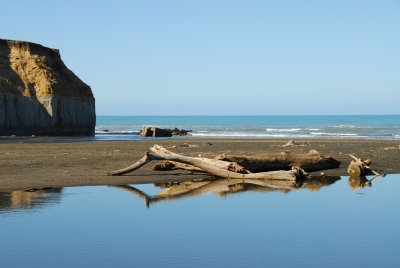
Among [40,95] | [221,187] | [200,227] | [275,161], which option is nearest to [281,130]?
[40,95]

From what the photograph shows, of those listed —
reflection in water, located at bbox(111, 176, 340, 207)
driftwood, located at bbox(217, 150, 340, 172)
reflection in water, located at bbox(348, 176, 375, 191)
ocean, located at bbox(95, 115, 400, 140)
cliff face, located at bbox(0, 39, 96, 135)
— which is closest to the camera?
reflection in water, located at bbox(111, 176, 340, 207)

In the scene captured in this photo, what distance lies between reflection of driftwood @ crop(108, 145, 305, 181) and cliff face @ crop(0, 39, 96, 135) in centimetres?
3647

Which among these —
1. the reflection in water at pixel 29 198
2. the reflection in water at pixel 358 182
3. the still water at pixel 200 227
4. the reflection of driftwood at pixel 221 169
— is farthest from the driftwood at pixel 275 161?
the reflection in water at pixel 29 198

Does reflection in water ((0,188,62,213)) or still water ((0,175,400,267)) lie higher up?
still water ((0,175,400,267))

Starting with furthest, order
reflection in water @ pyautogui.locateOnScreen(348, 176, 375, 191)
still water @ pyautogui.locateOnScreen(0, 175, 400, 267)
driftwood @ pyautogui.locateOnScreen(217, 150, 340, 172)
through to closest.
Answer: driftwood @ pyautogui.locateOnScreen(217, 150, 340, 172), reflection in water @ pyautogui.locateOnScreen(348, 176, 375, 191), still water @ pyautogui.locateOnScreen(0, 175, 400, 267)

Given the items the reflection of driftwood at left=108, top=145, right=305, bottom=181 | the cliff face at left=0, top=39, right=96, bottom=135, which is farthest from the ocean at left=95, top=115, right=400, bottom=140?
the reflection of driftwood at left=108, top=145, right=305, bottom=181

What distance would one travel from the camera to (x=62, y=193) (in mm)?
14438

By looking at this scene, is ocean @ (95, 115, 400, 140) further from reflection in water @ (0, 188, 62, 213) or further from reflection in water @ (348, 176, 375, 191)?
reflection in water @ (0, 188, 62, 213)

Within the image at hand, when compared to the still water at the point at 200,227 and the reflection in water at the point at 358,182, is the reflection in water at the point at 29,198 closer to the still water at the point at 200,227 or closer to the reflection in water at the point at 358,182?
the still water at the point at 200,227

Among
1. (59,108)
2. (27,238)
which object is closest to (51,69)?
(59,108)

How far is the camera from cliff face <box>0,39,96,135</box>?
5350 cm

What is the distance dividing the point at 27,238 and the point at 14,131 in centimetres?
4583

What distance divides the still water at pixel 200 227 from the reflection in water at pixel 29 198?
20mm

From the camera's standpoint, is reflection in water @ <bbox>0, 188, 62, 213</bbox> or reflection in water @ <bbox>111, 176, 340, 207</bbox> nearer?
reflection in water @ <bbox>0, 188, 62, 213</bbox>
